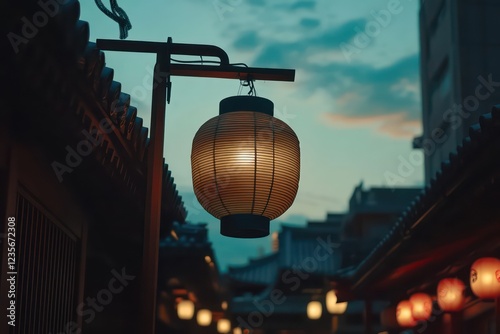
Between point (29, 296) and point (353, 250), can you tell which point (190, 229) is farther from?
point (29, 296)

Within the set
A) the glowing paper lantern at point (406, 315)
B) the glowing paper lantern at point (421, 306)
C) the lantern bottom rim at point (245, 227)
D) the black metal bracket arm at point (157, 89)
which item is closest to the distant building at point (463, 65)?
the glowing paper lantern at point (406, 315)

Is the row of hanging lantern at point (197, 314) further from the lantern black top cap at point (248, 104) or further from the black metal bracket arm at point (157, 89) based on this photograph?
the black metal bracket arm at point (157, 89)

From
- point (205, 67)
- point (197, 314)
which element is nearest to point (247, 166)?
point (205, 67)

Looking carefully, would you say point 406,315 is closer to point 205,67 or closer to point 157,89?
point 205,67

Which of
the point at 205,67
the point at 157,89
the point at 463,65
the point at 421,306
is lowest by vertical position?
the point at 421,306

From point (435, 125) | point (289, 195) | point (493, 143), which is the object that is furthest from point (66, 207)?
point (435, 125)

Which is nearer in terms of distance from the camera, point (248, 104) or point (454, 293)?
point (248, 104)

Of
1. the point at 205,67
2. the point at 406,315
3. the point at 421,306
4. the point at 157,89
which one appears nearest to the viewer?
the point at 157,89

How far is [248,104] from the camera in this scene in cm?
646

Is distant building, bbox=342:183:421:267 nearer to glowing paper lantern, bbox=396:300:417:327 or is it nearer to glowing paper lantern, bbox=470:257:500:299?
glowing paper lantern, bbox=396:300:417:327

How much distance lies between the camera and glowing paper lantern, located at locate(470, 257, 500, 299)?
33.4 feet

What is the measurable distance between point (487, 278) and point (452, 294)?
7.70 feet

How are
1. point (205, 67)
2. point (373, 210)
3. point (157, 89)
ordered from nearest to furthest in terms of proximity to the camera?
point (157, 89) < point (205, 67) < point (373, 210)

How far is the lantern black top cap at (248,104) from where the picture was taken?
21.2 feet
